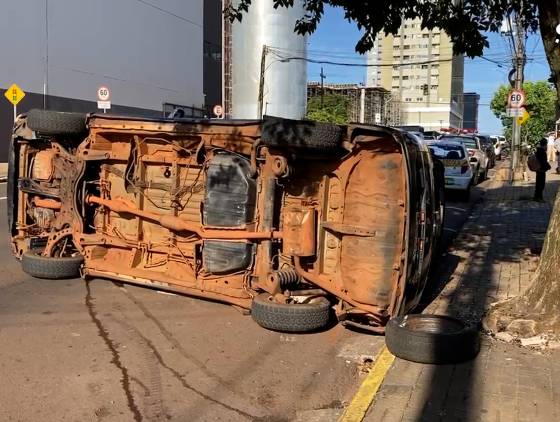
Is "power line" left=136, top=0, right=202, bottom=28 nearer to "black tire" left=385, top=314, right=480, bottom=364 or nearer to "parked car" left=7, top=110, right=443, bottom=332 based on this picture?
"parked car" left=7, top=110, right=443, bottom=332

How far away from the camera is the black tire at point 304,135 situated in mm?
5277

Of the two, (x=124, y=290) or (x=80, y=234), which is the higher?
(x=80, y=234)

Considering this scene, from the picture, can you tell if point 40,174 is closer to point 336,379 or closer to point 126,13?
point 336,379

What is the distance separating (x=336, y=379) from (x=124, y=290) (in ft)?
10.0

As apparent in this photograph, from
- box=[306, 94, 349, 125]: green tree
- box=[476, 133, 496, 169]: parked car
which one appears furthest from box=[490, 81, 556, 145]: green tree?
box=[476, 133, 496, 169]: parked car

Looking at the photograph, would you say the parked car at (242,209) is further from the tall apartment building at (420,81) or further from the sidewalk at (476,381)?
the tall apartment building at (420,81)

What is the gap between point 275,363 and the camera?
16.2 feet

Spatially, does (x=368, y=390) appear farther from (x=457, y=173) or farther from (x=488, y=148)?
(x=488, y=148)

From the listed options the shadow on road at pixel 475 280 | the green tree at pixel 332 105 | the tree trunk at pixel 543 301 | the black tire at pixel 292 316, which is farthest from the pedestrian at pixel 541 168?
the green tree at pixel 332 105

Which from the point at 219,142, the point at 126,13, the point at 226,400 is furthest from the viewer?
the point at 126,13

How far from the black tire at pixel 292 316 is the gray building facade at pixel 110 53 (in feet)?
77.0

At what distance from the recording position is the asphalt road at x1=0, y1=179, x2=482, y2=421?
407 cm

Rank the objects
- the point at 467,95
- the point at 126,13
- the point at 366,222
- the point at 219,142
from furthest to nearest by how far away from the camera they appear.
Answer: the point at 467,95, the point at 126,13, the point at 219,142, the point at 366,222

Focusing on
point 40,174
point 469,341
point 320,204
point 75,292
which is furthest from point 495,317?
point 40,174
